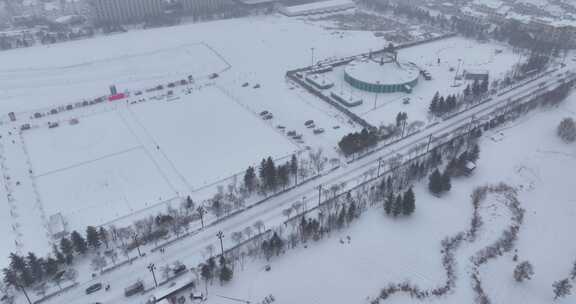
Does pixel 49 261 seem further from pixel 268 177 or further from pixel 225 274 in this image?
pixel 268 177

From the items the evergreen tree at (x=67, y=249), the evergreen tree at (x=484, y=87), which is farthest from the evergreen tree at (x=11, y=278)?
the evergreen tree at (x=484, y=87)

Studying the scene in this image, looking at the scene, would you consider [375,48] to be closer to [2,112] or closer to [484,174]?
[484,174]

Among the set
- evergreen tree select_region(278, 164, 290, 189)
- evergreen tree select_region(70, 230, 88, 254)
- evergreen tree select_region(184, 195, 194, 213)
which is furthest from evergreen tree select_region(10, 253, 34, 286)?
evergreen tree select_region(278, 164, 290, 189)

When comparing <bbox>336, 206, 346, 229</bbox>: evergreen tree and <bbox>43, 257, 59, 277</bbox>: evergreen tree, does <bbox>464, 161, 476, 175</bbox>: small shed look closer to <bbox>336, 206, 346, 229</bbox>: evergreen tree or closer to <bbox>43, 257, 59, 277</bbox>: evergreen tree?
<bbox>336, 206, 346, 229</bbox>: evergreen tree

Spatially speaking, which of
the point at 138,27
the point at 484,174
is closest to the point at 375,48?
the point at 484,174

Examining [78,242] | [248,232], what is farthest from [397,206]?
[78,242]

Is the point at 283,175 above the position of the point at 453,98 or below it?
below

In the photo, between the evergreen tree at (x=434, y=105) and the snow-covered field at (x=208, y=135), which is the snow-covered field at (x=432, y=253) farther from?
the snow-covered field at (x=208, y=135)
